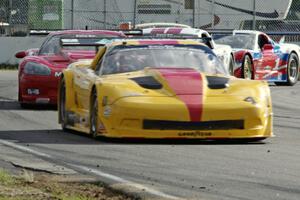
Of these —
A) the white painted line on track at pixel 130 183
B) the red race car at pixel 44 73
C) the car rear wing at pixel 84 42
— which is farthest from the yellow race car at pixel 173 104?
the red race car at pixel 44 73

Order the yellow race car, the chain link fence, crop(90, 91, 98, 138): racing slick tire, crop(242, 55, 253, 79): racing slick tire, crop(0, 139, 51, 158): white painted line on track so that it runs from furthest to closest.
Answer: the chain link fence
crop(242, 55, 253, 79): racing slick tire
crop(90, 91, 98, 138): racing slick tire
the yellow race car
crop(0, 139, 51, 158): white painted line on track

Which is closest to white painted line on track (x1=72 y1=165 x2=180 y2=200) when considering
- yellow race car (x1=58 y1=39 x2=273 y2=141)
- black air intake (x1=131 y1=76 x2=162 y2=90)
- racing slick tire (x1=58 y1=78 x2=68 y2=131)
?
yellow race car (x1=58 y1=39 x2=273 y2=141)

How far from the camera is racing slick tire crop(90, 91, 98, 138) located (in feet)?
35.6

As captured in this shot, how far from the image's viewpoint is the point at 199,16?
113 ft

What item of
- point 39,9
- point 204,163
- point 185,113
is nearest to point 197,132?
point 185,113

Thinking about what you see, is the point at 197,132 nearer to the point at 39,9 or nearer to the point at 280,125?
the point at 280,125

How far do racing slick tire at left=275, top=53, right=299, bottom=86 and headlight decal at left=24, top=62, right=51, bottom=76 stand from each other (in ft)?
30.6

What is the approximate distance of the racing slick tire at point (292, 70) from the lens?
78.6ft

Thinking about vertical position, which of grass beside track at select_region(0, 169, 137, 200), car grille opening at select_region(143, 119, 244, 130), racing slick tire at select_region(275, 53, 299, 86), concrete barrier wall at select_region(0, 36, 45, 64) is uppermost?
grass beside track at select_region(0, 169, 137, 200)

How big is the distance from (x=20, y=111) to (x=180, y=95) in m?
5.51

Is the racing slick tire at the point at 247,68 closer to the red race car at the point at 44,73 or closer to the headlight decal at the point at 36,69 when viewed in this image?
the red race car at the point at 44,73

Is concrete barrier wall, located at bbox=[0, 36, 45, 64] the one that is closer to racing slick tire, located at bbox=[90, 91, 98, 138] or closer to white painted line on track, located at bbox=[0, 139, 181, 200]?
racing slick tire, located at bbox=[90, 91, 98, 138]

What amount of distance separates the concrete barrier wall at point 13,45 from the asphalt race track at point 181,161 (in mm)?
18835

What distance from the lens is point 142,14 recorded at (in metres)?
35.4
